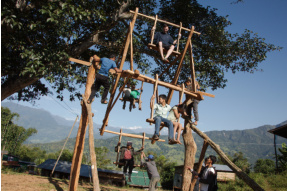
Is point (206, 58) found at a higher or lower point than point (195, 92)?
higher

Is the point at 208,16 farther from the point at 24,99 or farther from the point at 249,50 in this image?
the point at 24,99

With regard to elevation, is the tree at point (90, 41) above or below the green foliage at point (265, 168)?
above

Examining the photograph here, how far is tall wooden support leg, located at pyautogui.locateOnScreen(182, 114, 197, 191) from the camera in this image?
757 centimetres

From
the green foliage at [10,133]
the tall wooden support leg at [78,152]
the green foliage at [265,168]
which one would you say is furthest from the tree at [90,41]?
the green foliage at [10,133]

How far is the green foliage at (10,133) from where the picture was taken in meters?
60.2

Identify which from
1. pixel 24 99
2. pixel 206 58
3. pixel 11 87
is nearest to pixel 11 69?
pixel 11 87

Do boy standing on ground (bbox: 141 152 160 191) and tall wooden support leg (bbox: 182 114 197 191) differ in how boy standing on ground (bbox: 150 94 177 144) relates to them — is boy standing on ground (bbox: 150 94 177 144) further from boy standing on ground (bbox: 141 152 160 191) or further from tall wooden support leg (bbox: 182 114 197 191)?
boy standing on ground (bbox: 141 152 160 191)

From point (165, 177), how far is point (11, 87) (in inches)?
1342

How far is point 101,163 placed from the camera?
196 ft

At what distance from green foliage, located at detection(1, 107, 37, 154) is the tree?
53049 millimetres

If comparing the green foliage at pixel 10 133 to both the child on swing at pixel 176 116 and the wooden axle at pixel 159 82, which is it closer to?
the child on swing at pixel 176 116

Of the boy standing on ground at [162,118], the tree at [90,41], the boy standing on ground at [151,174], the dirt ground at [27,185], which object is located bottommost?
the dirt ground at [27,185]

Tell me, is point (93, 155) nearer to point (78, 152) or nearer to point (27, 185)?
point (78, 152)

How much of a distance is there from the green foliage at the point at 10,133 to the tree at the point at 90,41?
53.0m
